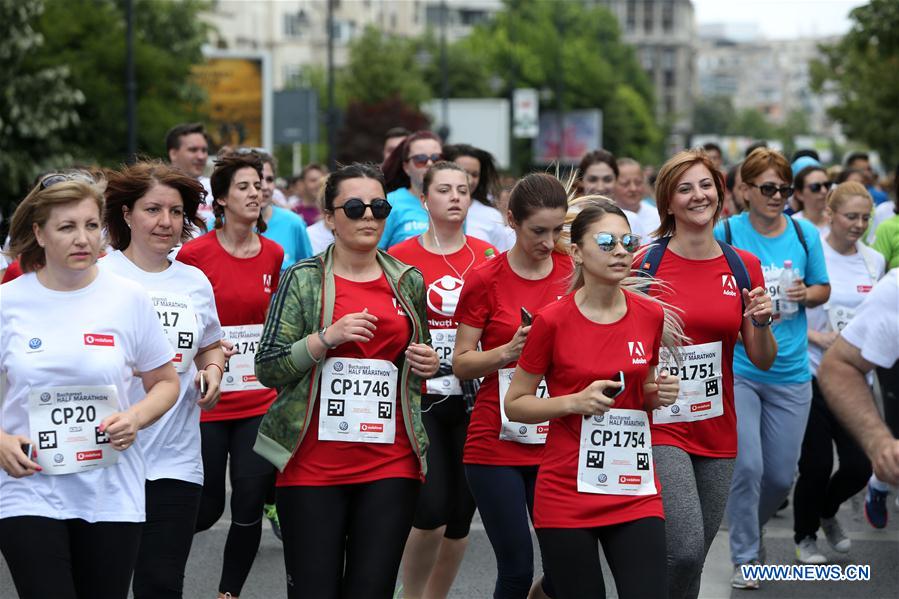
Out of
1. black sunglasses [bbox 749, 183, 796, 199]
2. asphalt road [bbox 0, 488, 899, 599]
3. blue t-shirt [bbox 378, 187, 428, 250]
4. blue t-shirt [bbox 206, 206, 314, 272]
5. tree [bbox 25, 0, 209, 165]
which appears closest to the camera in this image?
black sunglasses [bbox 749, 183, 796, 199]

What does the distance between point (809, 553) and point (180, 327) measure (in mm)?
4027

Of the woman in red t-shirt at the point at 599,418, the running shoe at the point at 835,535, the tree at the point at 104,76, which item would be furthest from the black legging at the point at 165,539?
the tree at the point at 104,76

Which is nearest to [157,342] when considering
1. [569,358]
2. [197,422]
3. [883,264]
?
[197,422]

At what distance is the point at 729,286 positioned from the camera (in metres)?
6.15

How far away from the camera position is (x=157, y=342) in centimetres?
514

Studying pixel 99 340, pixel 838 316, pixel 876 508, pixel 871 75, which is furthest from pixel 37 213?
pixel 871 75

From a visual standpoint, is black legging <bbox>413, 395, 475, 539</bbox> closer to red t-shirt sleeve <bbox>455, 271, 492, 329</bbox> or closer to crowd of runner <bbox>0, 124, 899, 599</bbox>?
crowd of runner <bbox>0, 124, 899, 599</bbox>

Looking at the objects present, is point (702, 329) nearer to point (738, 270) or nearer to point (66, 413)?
point (738, 270)

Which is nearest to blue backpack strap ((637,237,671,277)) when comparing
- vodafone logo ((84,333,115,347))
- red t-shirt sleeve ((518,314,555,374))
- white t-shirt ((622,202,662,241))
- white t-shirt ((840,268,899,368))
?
red t-shirt sleeve ((518,314,555,374))

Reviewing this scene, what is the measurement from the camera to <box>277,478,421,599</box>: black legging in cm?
536

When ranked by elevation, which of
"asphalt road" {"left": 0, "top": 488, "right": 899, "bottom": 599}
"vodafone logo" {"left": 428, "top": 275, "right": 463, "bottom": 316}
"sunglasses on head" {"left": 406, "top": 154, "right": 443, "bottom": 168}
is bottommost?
"asphalt road" {"left": 0, "top": 488, "right": 899, "bottom": 599}

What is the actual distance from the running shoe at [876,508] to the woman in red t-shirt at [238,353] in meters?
4.19

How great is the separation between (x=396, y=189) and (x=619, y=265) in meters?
3.95

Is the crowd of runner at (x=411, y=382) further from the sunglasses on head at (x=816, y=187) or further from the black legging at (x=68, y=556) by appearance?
the sunglasses on head at (x=816, y=187)
